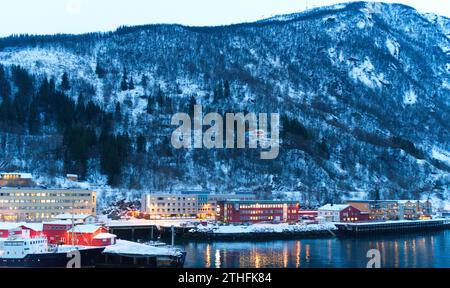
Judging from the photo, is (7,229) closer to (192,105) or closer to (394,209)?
(394,209)

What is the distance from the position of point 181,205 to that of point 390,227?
2027 centimetres

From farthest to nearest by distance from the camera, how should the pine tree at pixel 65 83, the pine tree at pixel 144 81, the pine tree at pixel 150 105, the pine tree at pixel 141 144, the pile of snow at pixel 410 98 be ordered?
the pile of snow at pixel 410 98 → the pine tree at pixel 144 81 → the pine tree at pixel 65 83 → the pine tree at pixel 150 105 → the pine tree at pixel 141 144

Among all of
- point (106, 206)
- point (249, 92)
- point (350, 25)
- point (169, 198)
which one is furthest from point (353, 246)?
point (350, 25)

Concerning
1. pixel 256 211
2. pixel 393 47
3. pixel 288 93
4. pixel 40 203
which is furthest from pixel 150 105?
pixel 393 47

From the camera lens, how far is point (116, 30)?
117875mm

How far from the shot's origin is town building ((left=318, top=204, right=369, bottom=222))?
55719 millimetres

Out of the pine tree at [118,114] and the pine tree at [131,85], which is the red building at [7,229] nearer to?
the pine tree at [118,114]

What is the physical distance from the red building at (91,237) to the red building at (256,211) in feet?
65.5

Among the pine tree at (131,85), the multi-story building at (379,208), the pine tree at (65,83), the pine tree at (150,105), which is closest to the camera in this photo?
the multi-story building at (379,208)

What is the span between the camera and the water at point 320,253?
29328 millimetres

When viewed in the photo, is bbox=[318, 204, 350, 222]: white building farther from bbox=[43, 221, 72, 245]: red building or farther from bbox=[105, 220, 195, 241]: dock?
bbox=[43, 221, 72, 245]: red building

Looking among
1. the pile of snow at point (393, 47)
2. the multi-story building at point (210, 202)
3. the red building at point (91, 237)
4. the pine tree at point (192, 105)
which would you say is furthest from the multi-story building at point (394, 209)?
the pile of snow at point (393, 47)

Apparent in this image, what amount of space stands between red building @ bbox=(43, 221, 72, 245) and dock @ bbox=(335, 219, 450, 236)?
24450mm

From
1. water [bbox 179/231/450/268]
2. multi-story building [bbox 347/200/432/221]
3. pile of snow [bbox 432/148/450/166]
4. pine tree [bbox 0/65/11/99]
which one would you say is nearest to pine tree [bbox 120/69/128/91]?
pine tree [bbox 0/65/11/99]
